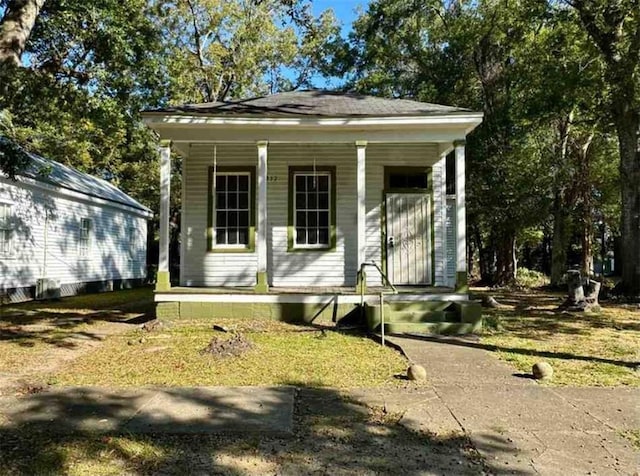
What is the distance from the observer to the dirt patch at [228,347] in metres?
6.79

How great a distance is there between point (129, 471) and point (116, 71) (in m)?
11.6

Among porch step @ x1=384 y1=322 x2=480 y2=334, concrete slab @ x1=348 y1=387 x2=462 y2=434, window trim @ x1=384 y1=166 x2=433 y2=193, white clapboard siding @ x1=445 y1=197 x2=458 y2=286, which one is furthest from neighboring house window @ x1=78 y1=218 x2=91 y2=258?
concrete slab @ x1=348 y1=387 x2=462 y2=434

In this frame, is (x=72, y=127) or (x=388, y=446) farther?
(x=72, y=127)

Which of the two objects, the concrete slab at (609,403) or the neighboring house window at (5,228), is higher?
the neighboring house window at (5,228)

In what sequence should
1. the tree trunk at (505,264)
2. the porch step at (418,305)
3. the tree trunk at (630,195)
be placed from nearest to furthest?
the porch step at (418,305) → the tree trunk at (630,195) → the tree trunk at (505,264)

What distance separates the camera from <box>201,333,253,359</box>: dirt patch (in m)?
6.79

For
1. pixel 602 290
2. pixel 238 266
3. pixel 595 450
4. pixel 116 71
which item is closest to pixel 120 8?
pixel 116 71

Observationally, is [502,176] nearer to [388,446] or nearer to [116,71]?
[116,71]

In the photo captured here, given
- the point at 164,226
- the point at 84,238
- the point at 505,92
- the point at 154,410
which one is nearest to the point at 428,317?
the point at 164,226

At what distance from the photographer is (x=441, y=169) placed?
37.5 feet

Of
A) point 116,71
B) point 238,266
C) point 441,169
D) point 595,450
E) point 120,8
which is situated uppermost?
point 120,8

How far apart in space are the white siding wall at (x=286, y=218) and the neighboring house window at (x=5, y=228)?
19.3 feet

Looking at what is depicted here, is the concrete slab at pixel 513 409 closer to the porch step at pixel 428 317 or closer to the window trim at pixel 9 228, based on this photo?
the porch step at pixel 428 317

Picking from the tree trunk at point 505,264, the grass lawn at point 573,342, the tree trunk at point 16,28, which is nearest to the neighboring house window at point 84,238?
the tree trunk at point 16,28
